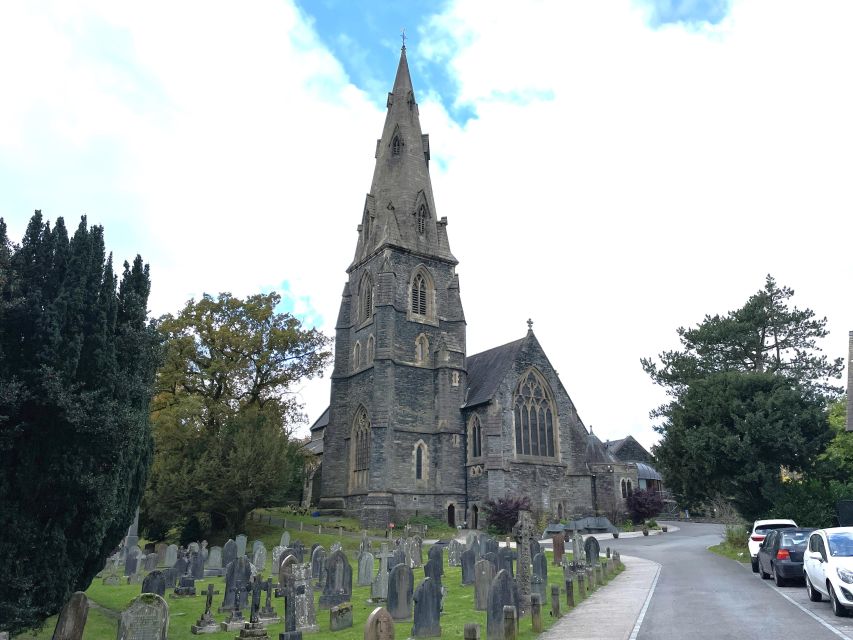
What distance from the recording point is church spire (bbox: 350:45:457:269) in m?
40.9

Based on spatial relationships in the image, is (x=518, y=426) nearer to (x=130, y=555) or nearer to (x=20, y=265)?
(x=130, y=555)

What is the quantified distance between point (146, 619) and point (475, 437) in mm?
28698

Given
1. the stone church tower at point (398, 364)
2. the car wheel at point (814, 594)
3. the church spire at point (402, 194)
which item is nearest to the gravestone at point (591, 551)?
the car wheel at point (814, 594)

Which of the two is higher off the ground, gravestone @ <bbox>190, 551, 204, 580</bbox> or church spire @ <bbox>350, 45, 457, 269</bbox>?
church spire @ <bbox>350, 45, 457, 269</bbox>

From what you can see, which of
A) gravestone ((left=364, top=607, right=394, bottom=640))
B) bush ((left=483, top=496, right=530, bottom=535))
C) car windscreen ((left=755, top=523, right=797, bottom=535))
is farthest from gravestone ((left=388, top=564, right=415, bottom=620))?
bush ((left=483, top=496, right=530, bottom=535))

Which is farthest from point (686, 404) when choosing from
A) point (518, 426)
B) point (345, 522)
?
point (345, 522)

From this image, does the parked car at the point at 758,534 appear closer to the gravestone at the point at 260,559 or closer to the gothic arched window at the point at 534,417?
the gravestone at the point at 260,559

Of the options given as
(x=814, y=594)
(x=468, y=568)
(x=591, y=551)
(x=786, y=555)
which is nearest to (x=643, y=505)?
(x=591, y=551)

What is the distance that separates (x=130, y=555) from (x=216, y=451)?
7.61 m

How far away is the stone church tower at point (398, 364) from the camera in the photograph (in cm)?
3538

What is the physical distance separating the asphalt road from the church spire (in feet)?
85.8

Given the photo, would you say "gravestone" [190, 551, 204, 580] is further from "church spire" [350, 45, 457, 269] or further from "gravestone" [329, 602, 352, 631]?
"church spire" [350, 45, 457, 269]

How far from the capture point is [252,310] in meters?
35.1

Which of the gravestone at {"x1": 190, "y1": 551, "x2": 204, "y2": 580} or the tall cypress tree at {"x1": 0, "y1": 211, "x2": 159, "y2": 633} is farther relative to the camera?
the gravestone at {"x1": 190, "y1": 551, "x2": 204, "y2": 580}
